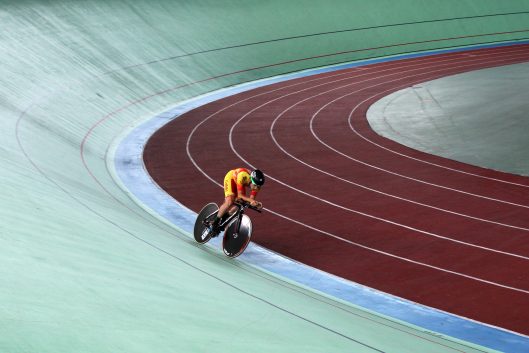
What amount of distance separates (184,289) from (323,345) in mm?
1575

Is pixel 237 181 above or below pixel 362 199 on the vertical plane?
below

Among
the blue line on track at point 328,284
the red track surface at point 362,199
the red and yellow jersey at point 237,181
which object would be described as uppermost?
the red track surface at point 362,199

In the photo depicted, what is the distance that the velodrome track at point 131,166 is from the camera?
19.4ft

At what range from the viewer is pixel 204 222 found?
10422 mm

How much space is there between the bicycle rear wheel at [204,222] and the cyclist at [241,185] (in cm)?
36

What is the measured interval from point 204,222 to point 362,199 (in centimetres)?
392

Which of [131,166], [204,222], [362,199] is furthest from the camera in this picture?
[131,166]

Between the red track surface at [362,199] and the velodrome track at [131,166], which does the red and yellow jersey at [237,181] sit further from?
the red track surface at [362,199]

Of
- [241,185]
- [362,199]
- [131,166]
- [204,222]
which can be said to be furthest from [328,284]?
[131,166]

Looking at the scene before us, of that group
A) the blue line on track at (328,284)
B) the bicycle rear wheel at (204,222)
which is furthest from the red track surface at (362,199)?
the bicycle rear wheel at (204,222)

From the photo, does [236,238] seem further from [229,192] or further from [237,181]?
[237,181]

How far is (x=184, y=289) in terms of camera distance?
24.3ft

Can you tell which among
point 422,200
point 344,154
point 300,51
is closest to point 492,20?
point 300,51

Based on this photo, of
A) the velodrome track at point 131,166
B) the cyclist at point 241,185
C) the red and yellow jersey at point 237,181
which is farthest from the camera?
the red and yellow jersey at point 237,181
